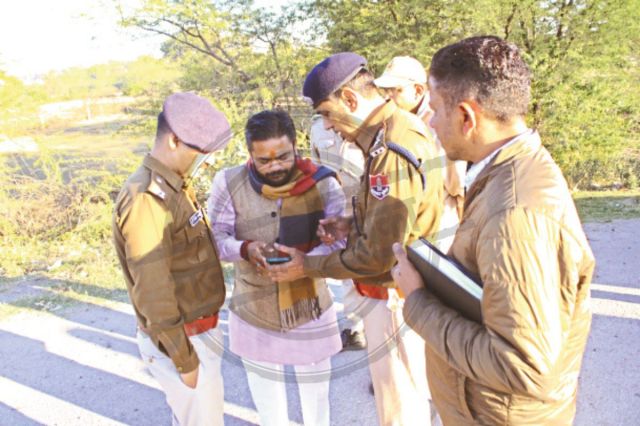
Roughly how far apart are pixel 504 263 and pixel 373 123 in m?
1.09

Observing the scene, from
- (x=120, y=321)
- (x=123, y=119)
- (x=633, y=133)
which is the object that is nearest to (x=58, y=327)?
(x=120, y=321)

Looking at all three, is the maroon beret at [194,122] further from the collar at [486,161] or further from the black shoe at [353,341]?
the black shoe at [353,341]

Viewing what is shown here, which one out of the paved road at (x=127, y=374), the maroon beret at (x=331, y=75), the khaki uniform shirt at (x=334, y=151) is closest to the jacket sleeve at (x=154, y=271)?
the maroon beret at (x=331, y=75)

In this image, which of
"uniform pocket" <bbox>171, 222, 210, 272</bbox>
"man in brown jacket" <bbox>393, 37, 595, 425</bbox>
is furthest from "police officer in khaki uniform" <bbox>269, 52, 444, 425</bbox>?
"man in brown jacket" <bbox>393, 37, 595, 425</bbox>

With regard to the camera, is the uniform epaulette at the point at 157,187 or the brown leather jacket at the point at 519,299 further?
the uniform epaulette at the point at 157,187

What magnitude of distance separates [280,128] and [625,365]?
117 inches

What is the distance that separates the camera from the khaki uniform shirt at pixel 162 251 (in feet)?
6.00

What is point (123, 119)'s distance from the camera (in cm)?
1118

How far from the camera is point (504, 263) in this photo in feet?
3.60

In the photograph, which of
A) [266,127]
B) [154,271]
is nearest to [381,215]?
[266,127]

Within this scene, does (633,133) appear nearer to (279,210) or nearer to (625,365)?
(625,365)

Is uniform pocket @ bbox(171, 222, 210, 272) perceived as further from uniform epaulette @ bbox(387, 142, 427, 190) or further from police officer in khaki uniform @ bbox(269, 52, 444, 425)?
uniform epaulette @ bbox(387, 142, 427, 190)

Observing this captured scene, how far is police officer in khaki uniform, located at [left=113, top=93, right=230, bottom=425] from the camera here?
1.84 metres

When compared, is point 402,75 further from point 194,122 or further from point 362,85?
point 194,122
